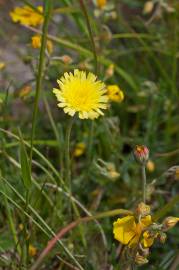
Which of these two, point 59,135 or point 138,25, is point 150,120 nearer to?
point 59,135

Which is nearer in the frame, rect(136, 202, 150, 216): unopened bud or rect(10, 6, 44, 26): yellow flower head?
rect(136, 202, 150, 216): unopened bud

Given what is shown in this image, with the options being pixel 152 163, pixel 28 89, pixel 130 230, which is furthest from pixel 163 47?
pixel 130 230

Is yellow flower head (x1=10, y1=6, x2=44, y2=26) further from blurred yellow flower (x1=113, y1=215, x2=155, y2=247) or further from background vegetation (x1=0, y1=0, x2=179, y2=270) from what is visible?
blurred yellow flower (x1=113, y1=215, x2=155, y2=247)

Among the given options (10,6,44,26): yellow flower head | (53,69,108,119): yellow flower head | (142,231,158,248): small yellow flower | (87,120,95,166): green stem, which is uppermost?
(10,6,44,26): yellow flower head

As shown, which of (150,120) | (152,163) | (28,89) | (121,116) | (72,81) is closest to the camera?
(72,81)

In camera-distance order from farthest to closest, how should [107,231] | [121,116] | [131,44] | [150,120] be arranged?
[131,44], [121,116], [150,120], [107,231]

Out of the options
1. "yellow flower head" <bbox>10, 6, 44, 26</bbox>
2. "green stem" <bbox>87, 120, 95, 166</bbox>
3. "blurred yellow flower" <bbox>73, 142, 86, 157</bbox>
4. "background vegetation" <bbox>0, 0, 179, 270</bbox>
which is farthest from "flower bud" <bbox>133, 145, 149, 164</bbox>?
"yellow flower head" <bbox>10, 6, 44, 26</bbox>

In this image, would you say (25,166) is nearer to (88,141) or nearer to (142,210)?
(142,210)

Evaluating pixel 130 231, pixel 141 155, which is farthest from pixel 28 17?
pixel 130 231
